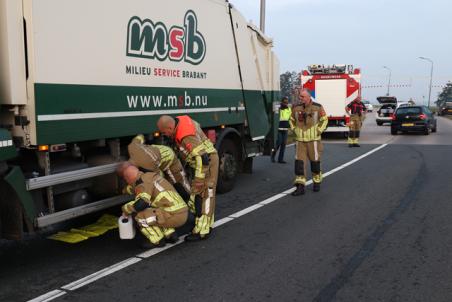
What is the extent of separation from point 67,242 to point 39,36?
7.58ft

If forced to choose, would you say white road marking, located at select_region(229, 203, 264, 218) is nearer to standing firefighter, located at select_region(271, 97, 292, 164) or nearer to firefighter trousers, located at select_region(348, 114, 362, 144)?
standing firefighter, located at select_region(271, 97, 292, 164)

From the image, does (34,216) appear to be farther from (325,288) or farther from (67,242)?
(325,288)

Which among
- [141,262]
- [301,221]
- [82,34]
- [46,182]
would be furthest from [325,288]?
[82,34]

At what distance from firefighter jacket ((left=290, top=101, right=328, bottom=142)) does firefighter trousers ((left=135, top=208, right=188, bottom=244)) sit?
12.0 ft

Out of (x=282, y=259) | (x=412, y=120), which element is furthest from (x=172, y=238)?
(x=412, y=120)

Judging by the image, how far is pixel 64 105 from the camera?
14.9ft

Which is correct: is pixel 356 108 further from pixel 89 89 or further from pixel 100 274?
pixel 100 274

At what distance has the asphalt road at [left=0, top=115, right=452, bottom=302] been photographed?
13.2 ft

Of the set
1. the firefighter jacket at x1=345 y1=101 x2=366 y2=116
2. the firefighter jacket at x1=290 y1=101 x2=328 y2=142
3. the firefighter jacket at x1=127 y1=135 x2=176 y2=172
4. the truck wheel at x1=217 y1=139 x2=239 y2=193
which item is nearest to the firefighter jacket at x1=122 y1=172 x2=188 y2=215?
the firefighter jacket at x1=127 y1=135 x2=176 y2=172

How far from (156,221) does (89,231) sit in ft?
2.95

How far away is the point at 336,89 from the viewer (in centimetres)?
1964

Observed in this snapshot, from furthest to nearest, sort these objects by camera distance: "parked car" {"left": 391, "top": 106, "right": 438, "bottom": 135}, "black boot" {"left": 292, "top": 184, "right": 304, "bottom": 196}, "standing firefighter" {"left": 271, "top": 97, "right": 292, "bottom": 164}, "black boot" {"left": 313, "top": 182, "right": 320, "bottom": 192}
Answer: "parked car" {"left": 391, "top": 106, "right": 438, "bottom": 135} → "standing firefighter" {"left": 271, "top": 97, "right": 292, "bottom": 164} → "black boot" {"left": 313, "top": 182, "right": 320, "bottom": 192} → "black boot" {"left": 292, "top": 184, "right": 304, "bottom": 196}

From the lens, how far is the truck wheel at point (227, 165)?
26.3 feet

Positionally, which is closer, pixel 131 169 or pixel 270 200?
pixel 131 169
